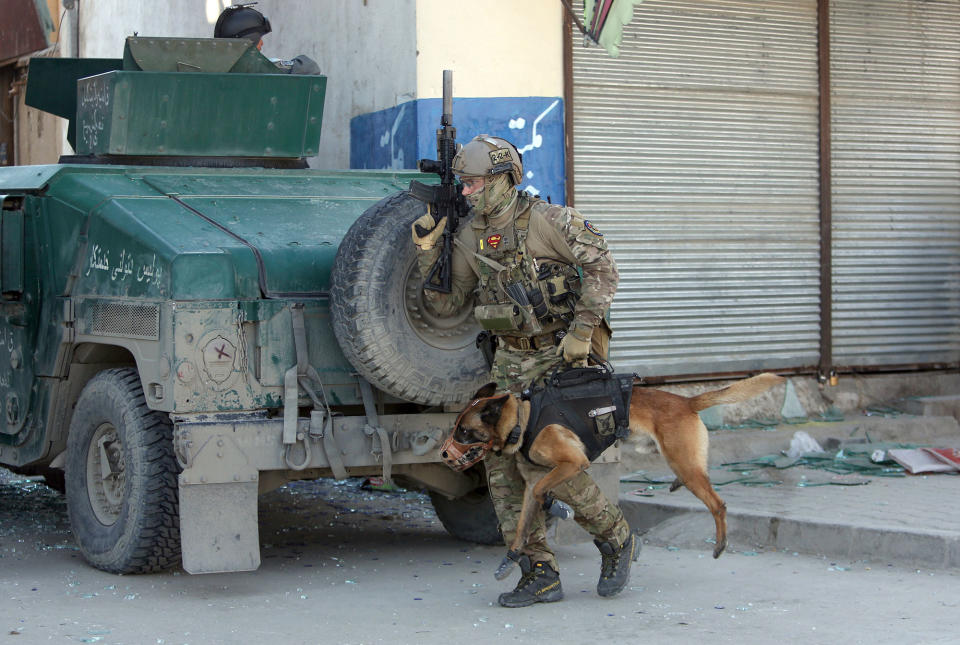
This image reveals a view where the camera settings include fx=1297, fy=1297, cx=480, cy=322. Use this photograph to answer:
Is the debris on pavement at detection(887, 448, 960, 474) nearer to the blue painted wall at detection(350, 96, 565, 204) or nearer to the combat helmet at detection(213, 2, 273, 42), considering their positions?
the blue painted wall at detection(350, 96, 565, 204)

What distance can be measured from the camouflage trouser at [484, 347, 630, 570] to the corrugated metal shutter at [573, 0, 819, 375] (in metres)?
3.86

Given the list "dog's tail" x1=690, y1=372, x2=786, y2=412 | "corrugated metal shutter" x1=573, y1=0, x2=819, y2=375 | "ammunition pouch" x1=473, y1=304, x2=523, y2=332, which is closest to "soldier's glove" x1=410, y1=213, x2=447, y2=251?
"ammunition pouch" x1=473, y1=304, x2=523, y2=332

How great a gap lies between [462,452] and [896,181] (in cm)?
642

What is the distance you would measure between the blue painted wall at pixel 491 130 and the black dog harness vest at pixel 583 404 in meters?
3.55

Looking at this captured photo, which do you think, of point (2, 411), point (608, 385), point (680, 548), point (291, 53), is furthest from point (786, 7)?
point (2, 411)

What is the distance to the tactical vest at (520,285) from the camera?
17.6 ft

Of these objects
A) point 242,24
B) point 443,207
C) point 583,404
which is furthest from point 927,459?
point 242,24

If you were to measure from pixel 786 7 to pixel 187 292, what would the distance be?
241 inches

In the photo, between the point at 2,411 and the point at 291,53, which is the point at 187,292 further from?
the point at 291,53

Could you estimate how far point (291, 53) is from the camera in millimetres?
10375

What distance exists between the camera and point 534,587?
532 cm

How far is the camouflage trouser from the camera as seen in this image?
17.6ft

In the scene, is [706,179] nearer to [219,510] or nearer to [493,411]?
[493,411]

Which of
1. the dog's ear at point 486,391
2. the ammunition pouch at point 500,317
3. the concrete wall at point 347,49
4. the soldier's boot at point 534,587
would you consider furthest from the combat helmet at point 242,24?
the soldier's boot at point 534,587
